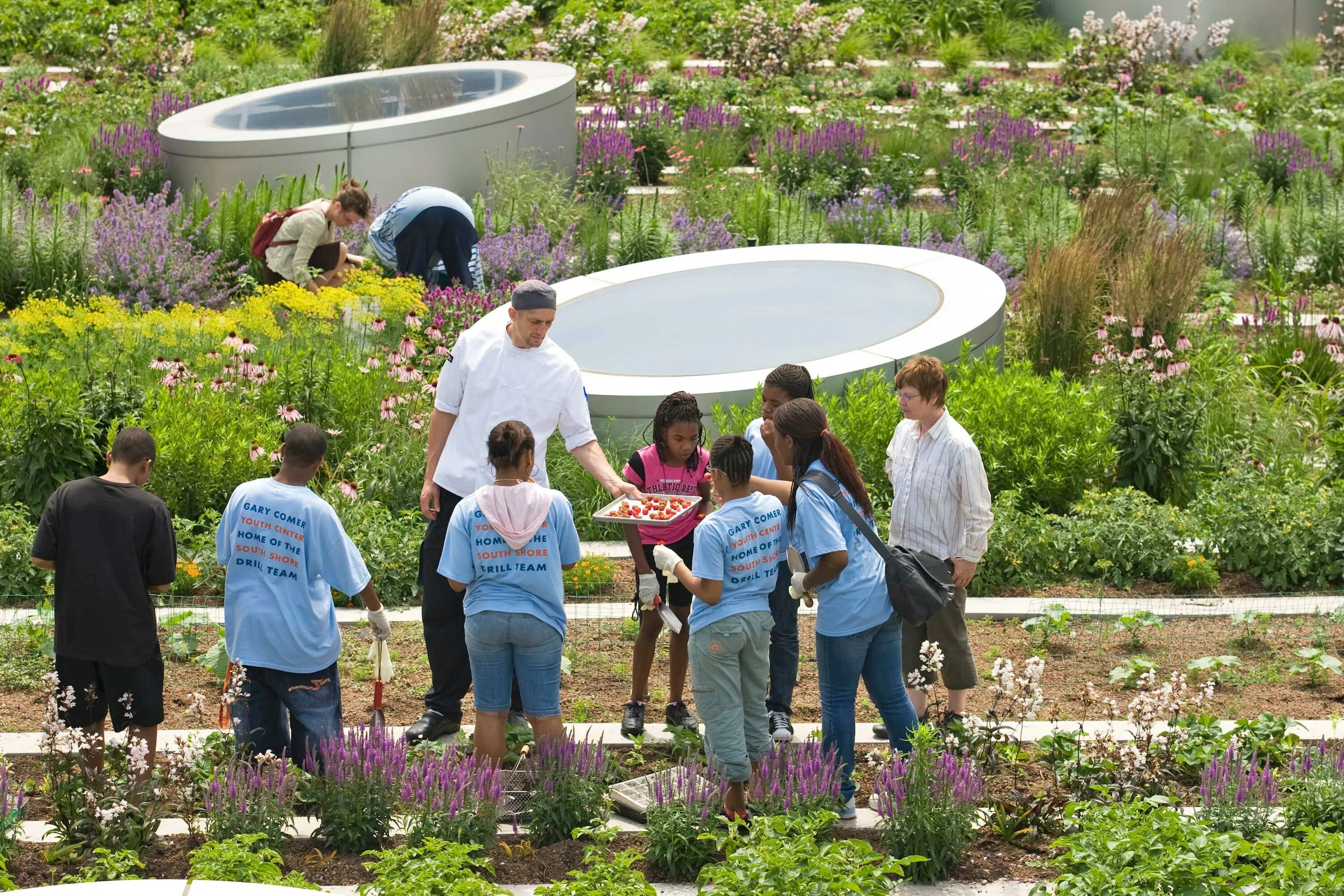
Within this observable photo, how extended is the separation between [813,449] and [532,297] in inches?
50.8

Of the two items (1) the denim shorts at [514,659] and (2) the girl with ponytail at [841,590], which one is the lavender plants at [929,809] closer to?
(2) the girl with ponytail at [841,590]

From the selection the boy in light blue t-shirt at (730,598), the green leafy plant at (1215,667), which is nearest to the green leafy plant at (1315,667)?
the green leafy plant at (1215,667)

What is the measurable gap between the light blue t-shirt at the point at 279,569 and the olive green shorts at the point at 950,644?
2.14 meters

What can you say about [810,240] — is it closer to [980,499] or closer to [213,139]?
[213,139]

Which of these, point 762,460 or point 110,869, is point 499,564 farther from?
point 110,869

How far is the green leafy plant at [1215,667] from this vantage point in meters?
6.64

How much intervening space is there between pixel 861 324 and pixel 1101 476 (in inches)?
81.2

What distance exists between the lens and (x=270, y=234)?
10.8 metres

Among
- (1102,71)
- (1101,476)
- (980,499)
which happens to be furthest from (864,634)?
(1102,71)

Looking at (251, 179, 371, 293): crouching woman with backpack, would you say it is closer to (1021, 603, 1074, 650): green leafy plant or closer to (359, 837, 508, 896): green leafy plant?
(1021, 603, 1074, 650): green leafy plant

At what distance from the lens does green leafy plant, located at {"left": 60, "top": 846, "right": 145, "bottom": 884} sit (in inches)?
183

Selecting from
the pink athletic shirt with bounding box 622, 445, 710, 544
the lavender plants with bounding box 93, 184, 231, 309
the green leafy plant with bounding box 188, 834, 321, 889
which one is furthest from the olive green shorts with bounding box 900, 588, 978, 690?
the lavender plants with bounding box 93, 184, 231, 309

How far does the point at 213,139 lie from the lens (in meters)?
13.3

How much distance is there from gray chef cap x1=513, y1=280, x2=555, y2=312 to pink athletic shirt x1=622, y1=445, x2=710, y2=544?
2.29ft
